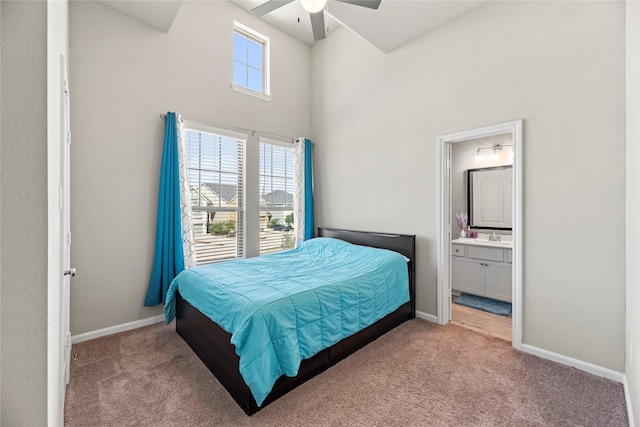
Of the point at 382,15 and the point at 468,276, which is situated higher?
the point at 382,15

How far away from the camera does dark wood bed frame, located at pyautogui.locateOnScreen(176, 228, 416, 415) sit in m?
1.90

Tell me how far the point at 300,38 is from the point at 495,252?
4264 mm

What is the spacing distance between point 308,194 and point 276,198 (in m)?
0.51

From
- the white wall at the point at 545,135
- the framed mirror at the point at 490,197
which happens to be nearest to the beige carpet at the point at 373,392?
the white wall at the point at 545,135

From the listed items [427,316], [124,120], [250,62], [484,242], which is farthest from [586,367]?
[250,62]

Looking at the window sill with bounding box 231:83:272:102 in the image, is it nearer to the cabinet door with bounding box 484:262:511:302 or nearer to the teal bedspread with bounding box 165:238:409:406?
the teal bedspread with bounding box 165:238:409:406

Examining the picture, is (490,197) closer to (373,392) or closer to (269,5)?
(373,392)

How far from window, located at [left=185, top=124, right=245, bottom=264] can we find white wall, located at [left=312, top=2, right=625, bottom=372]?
2007 millimetres

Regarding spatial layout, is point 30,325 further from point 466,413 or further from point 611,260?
point 611,260

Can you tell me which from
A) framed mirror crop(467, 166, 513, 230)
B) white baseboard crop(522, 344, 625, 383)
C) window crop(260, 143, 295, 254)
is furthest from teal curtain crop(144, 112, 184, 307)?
framed mirror crop(467, 166, 513, 230)

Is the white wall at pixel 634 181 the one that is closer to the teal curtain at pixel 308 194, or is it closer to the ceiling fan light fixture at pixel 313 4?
the ceiling fan light fixture at pixel 313 4

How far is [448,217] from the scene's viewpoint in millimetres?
3180

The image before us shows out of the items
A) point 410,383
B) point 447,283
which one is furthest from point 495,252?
point 410,383

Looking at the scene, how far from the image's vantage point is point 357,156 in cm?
397
